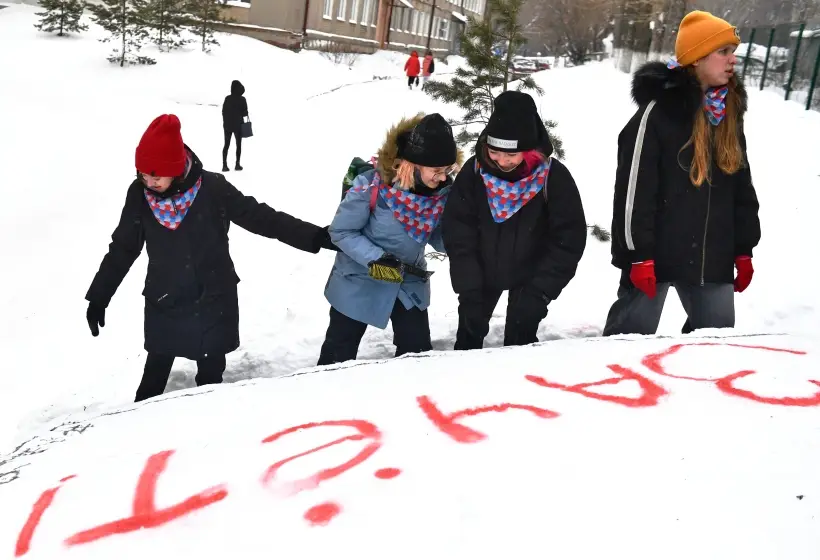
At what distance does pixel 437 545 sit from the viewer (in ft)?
5.41

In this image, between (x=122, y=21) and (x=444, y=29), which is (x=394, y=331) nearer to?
(x=122, y=21)

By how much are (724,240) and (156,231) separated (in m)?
2.55

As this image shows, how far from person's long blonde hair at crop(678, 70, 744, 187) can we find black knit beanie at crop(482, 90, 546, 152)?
0.70 meters

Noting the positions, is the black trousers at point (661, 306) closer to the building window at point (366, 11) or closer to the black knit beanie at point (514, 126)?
the black knit beanie at point (514, 126)

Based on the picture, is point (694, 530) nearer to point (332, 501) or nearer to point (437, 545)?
point (437, 545)

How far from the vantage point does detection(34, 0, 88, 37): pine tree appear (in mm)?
20812

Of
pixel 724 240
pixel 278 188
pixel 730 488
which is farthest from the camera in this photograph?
pixel 278 188

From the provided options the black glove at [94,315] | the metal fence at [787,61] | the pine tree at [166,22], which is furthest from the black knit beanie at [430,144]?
the pine tree at [166,22]

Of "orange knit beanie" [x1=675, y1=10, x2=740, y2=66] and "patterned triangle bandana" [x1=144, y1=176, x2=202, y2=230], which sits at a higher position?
"orange knit beanie" [x1=675, y1=10, x2=740, y2=66]

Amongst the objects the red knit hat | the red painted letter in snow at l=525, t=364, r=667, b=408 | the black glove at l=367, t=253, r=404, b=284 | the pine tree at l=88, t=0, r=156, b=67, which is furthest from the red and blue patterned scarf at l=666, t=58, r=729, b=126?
the pine tree at l=88, t=0, r=156, b=67

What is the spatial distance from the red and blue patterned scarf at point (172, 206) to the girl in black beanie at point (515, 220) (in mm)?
1158

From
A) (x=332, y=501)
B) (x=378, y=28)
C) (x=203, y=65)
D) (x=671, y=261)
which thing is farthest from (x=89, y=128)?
(x=378, y=28)

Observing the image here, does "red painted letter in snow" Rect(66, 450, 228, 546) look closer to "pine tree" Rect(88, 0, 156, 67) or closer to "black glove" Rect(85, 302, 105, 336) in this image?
"black glove" Rect(85, 302, 105, 336)

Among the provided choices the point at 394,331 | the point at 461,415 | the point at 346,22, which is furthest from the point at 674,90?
the point at 346,22
